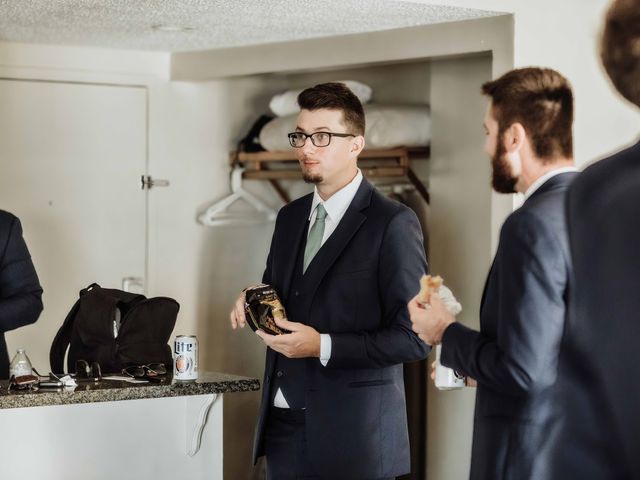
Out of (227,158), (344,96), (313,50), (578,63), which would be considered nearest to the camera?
(344,96)

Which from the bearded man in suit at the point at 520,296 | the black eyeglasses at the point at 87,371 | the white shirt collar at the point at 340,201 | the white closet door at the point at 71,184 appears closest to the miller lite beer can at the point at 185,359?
the black eyeglasses at the point at 87,371

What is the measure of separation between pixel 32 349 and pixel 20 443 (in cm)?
195

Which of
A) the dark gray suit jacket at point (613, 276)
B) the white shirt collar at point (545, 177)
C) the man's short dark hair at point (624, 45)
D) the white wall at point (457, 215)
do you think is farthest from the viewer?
the white wall at point (457, 215)

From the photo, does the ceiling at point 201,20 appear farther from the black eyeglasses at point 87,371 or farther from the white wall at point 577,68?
the black eyeglasses at point 87,371

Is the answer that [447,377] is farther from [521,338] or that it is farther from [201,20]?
[201,20]

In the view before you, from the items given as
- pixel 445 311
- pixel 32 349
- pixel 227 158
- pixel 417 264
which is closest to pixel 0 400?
pixel 417 264

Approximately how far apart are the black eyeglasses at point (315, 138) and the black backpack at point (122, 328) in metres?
0.66

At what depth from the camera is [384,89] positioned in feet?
16.5

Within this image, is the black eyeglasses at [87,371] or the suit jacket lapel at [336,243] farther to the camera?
the black eyeglasses at [87,371]

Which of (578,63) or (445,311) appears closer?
(445,311)

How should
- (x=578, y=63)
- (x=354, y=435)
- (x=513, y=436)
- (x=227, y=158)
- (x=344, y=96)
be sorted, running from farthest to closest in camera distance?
(x=227, y=158) → (x=578, y=63) → (x=344, y=96) → (x=354, y=435) → (x=513, y=436)

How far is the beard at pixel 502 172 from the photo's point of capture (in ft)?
6.99

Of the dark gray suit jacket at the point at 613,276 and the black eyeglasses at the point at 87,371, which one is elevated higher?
the dark gray suit jacket at the point at 613,276

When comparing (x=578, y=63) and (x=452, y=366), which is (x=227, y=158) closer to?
(x=578, y=63)
